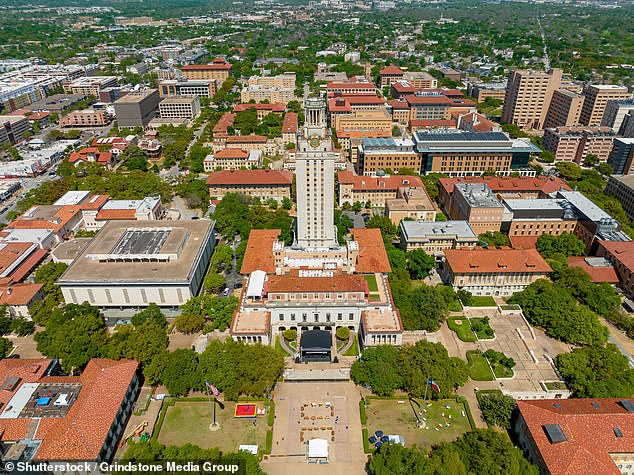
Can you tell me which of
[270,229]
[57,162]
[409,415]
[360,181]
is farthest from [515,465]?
[57,162]

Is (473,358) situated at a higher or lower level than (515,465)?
lower

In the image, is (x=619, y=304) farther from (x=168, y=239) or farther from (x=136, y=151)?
(x=136, y=151)

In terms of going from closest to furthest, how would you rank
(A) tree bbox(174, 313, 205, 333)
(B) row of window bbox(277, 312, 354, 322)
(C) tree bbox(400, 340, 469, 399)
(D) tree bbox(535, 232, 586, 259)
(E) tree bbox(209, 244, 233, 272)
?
1. (C) tree bbox(400, 340, 469, 399)
2. (A) tree bbox(174, 313, 205, 333)
3. (B) row of window bbox(277, 312, 354, 322)
4. (E) tree bbox(209, 244, 233, 272)
5. (D) tree bbox(535, 232, 586, 259)

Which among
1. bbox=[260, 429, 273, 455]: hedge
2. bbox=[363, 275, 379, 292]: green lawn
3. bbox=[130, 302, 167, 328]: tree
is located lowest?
bbox=[260, 429, 273, 455]: hedge

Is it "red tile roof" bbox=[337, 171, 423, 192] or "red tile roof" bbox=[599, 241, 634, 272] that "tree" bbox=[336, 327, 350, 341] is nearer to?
"red tile roof" bbox=[337, 171, 423, 192]

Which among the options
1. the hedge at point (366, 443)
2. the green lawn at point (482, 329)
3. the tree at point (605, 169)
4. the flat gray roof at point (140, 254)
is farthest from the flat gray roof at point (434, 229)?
the tree at point (605, 169)

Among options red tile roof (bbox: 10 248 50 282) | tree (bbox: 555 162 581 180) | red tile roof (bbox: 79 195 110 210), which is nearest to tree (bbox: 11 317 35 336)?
red tile roof (bbox: 10 248 50 282)

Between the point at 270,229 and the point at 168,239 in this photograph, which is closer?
the point at 168,239
